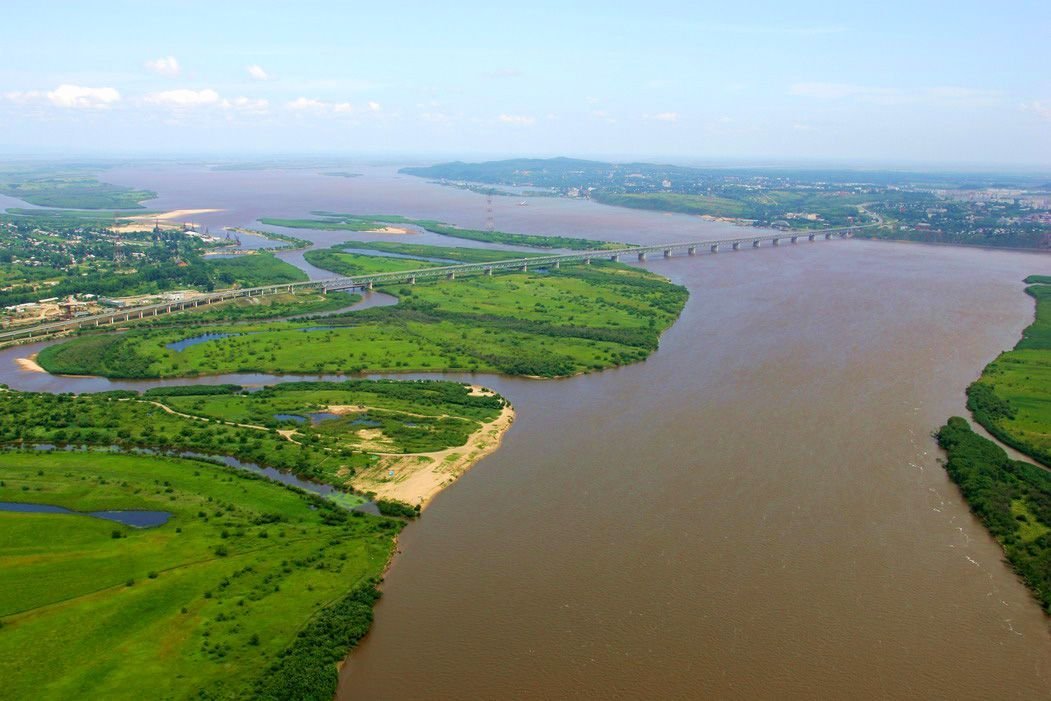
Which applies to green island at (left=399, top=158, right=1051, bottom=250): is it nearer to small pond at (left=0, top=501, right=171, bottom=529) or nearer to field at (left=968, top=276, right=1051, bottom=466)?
field at (left=968, top=276, right=1051, bottom=466)

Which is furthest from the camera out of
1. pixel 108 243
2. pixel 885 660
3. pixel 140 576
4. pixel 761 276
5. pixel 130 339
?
pixel 108 243

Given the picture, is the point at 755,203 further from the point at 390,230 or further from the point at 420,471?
the point at 420,471

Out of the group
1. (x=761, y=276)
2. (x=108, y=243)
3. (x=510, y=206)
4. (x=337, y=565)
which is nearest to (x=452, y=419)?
(x=337, y=565)

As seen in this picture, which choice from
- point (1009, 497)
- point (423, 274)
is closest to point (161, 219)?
point (423, 274)

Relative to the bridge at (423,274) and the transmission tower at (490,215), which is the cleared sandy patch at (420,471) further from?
the transmission tower at (490,215)

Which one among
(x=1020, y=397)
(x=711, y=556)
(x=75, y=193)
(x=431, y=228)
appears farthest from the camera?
(x=75, y=193)

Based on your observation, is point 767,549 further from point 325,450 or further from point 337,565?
point 325,450
